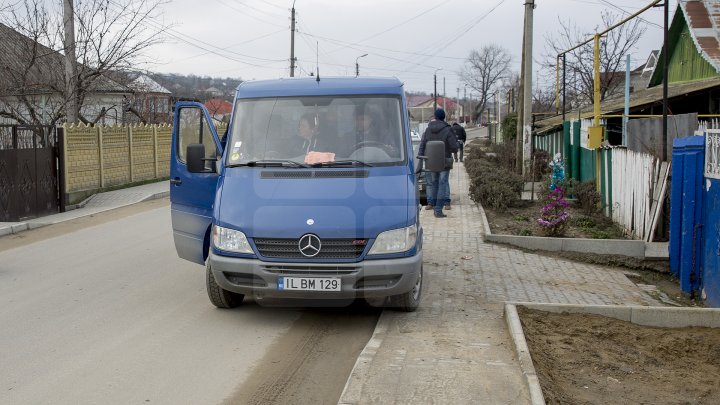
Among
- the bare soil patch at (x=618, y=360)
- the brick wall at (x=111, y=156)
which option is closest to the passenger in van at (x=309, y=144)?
the bare soil patch at (x=618, y=360)

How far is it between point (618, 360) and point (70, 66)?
17765 millimetres

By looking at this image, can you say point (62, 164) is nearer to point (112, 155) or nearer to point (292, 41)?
point (112, 155)

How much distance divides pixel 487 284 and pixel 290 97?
10.6 feet

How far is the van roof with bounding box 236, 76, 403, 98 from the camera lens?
7566mm

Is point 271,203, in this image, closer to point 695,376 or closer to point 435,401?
point 435,401

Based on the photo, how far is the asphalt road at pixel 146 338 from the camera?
5.13m

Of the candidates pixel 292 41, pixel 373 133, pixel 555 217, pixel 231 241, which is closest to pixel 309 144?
pixel 373 133

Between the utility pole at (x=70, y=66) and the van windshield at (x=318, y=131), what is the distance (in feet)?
44.6

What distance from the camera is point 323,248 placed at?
6.38 metres

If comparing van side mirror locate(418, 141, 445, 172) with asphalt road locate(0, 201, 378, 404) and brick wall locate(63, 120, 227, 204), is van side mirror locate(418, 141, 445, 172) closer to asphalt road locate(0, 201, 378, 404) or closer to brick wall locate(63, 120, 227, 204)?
asphalt road locate(0, 201, 378, 404)

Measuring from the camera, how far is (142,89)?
27.9m

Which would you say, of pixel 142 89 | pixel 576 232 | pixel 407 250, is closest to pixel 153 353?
pixel 407 250

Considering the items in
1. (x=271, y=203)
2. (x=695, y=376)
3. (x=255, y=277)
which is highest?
(x=271, y=203)

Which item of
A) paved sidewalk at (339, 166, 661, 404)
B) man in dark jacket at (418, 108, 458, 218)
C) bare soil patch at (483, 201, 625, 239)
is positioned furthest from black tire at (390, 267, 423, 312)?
man in dark jacket at (418, 108, 458, 218)
